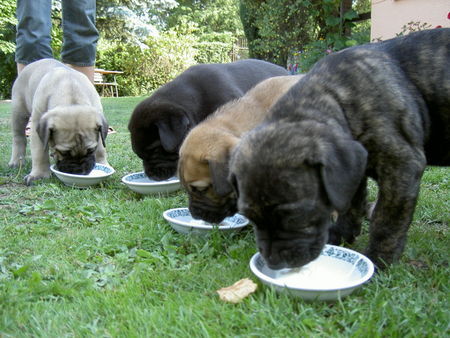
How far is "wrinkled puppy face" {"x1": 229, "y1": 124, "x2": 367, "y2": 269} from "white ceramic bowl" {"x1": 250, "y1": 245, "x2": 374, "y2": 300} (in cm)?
16

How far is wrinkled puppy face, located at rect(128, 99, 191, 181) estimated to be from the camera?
5.44 meters

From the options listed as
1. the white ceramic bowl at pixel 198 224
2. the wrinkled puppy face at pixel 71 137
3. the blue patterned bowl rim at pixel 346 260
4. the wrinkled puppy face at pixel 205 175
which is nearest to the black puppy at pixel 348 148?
the blue patterned bowl rim at pixel 346 260

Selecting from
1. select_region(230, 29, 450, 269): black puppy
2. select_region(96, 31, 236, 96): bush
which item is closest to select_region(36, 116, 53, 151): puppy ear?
select_region(230, 29, 450, 269): black puppy

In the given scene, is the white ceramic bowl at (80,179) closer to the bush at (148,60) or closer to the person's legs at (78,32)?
the person's legs at (78,32)

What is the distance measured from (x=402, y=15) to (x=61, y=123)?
7712 millimetres

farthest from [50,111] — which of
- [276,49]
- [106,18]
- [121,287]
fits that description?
[106,18]

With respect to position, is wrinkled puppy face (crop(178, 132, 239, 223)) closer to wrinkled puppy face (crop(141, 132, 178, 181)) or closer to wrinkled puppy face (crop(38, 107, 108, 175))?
wrinkled puppy face (crop(141, 132, 178, 181))

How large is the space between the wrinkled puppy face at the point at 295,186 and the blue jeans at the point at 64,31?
6210 millimetres

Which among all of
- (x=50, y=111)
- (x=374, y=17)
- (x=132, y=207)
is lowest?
(x=132, y=207)

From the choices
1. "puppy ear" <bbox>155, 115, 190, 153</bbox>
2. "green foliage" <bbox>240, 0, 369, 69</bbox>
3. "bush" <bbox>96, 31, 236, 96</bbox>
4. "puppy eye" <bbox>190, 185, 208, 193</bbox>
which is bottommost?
"bush" <bbox>96, 31, 236, 96</bbox>

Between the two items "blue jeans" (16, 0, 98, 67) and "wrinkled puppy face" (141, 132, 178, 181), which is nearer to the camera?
"wrinkled puppy face" (141, 132, 178, 181)

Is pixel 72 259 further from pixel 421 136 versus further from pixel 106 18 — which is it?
pixel 106 18

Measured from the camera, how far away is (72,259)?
3551 mm

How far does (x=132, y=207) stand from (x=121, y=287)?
1.93m
